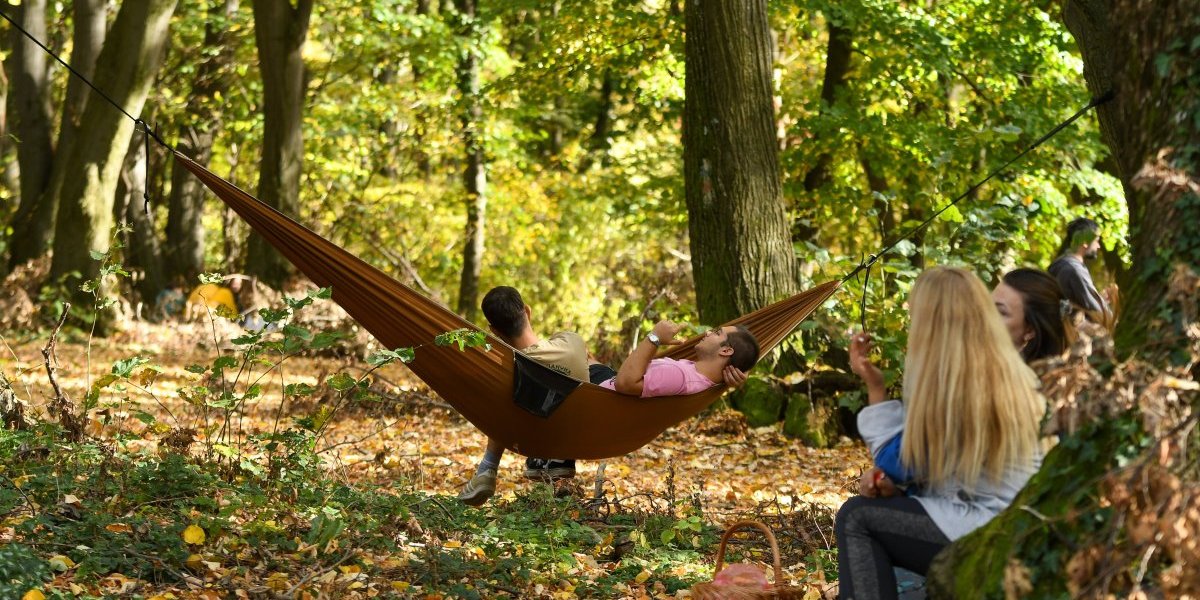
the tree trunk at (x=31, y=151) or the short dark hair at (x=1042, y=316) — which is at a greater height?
the tree trunk at (x=31, y=151)

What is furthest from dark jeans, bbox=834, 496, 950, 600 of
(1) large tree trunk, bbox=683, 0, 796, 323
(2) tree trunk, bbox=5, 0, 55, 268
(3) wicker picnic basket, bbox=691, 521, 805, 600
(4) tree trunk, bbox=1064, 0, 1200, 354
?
(2) tree trunk, bbox=5, 0, 55, 268

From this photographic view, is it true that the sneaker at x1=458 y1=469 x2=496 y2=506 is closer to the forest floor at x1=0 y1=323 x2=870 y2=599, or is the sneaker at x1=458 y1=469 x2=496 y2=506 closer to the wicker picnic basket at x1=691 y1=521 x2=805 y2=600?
the forest floor at x1=0 y1=323 x2=870 y2=599

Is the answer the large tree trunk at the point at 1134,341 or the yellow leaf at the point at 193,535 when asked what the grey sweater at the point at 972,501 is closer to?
the large tree trunk at the point at 1134,341

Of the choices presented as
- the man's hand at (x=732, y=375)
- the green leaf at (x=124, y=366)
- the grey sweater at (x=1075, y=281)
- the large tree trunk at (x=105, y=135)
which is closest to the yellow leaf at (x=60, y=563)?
the green leaf at (x=124, y=366)

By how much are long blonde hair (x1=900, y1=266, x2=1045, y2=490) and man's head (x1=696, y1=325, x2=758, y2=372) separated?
178 centimetres

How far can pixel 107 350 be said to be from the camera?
31.3ft

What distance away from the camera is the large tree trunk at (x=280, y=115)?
1101cm

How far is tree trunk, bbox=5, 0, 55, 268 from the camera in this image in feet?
35.9

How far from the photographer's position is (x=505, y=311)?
4.29m

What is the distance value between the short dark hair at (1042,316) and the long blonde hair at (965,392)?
559 mm

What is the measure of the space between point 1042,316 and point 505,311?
1.90m

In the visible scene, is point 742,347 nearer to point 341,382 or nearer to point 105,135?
point 341,382

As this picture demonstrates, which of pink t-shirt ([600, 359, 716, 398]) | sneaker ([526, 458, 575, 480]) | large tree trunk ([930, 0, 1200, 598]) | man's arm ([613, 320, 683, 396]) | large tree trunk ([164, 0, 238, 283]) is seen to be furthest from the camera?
large tree trunk ([164, 0, 238, 283])

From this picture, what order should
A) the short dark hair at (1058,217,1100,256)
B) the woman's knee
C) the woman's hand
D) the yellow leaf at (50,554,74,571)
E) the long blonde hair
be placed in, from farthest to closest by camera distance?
the short dark hair at (1058,217,1100,256), the yellow leaf at (50,554,74,571), the woman's hand, the woman's knee, the long blonde hair
